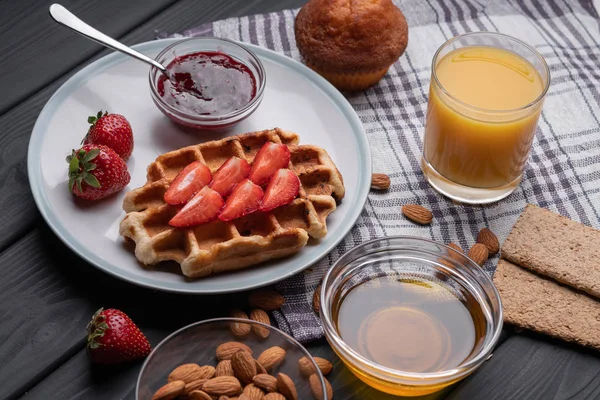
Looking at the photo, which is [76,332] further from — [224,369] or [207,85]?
[207,85]

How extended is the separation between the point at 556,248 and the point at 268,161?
2.83 feet

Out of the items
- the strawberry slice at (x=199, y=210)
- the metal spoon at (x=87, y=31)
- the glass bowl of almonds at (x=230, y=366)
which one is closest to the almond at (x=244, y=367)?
the glass bowl of almonds at (x=230, y=366)

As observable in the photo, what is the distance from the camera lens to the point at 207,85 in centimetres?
264

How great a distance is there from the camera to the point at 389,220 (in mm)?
2574

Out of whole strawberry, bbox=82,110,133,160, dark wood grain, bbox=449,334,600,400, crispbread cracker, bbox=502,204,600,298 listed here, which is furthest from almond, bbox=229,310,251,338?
crispbread cracker, bbox=502,204,600,298

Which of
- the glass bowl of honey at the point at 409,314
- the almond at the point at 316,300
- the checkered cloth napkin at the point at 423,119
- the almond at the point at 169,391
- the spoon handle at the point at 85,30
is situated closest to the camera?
the almond at the point at 169,391

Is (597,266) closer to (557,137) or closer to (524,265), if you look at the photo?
(524,265)

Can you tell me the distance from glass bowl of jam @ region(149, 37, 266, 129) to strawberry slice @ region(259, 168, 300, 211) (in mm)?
316

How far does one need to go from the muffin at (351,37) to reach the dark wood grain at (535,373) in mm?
1047

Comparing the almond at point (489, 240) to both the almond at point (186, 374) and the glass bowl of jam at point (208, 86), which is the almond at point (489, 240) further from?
the almond at point (186, 374)

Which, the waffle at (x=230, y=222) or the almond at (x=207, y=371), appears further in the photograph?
the waffle at (x=230, y=222)

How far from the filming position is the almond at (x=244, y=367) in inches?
80.5

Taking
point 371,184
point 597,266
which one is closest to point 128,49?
point 371,184

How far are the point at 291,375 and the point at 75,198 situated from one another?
2.75 feet
